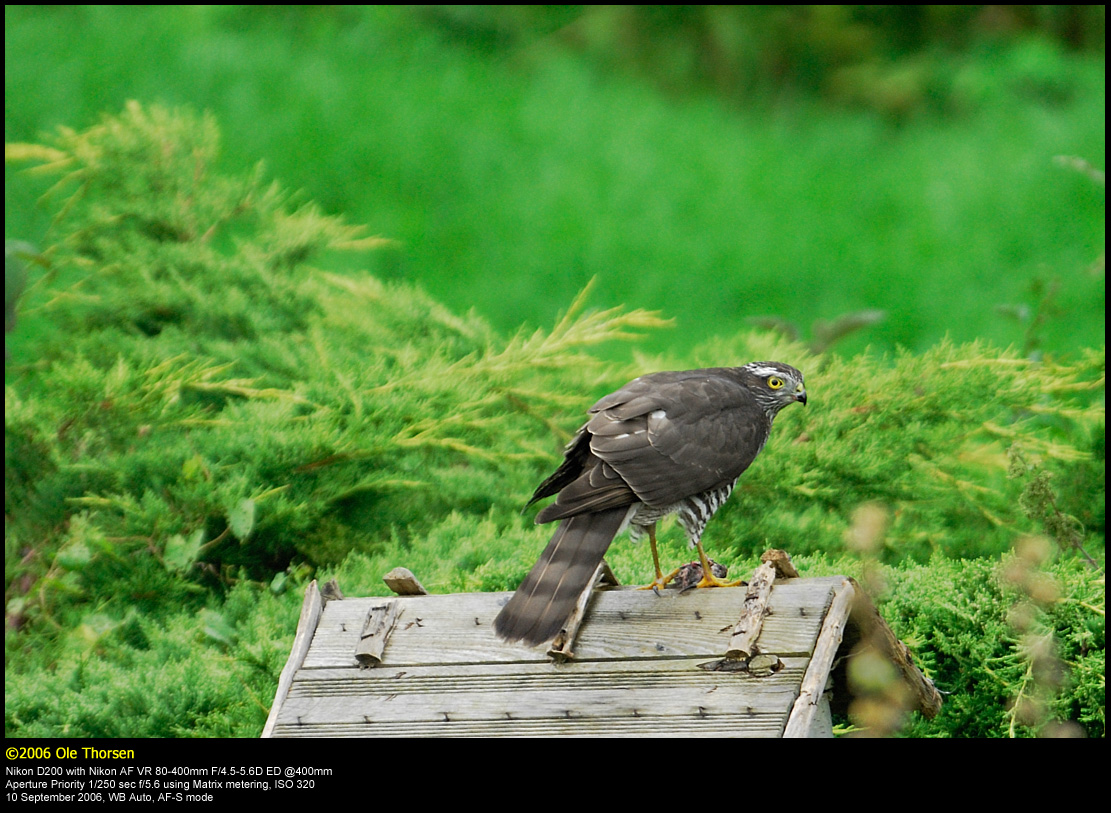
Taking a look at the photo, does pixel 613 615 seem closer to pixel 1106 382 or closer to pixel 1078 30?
pixel 1106 382

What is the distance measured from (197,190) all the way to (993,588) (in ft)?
14.2

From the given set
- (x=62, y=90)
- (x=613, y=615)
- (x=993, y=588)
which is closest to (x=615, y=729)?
(x=613, y=615)

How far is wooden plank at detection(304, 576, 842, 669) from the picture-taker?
9.80ft

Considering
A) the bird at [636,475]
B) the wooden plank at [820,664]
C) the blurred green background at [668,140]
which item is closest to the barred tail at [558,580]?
the bird at [636,475]

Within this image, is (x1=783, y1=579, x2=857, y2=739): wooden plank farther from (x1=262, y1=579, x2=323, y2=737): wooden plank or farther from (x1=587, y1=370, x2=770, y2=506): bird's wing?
(x1=262, y1=579, x2=323, y2=737): wooden plank

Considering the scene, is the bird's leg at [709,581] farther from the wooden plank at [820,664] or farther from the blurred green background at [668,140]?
the blurred green background at [668,140]

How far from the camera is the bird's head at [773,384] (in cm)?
393

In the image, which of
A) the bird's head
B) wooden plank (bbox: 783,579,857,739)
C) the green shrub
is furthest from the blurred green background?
wooden plank (bbox: 783,579,857,739)

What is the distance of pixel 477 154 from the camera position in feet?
32.9

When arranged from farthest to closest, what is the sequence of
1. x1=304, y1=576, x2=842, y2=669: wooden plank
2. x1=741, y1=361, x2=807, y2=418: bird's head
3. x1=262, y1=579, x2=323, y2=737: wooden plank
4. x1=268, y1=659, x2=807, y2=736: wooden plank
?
x1=741, y1=361, x2=807, y2=418: bird's head < x1=262, y1=579, x2=323, y2=737: wooden plank < x1=304, y1=576, x2=842, y2=669: wooden plank < x1=268, y1=659, x2=807, y2=736: wooden plank

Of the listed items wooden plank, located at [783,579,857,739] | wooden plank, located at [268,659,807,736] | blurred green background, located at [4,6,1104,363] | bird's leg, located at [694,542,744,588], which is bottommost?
blurred green background, located at [4,6,1104,363]

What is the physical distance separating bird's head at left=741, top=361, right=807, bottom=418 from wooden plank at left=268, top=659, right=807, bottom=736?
1166mm

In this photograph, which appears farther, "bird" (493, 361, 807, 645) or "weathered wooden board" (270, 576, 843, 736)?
"bird" (493, 361, 807, 645)

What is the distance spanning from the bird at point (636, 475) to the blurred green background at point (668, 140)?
4455 millimetres
